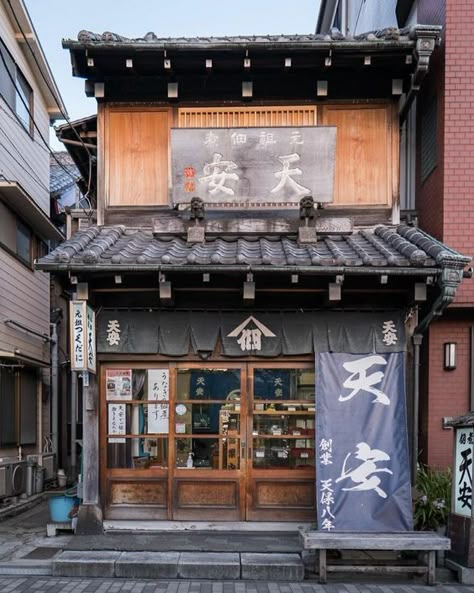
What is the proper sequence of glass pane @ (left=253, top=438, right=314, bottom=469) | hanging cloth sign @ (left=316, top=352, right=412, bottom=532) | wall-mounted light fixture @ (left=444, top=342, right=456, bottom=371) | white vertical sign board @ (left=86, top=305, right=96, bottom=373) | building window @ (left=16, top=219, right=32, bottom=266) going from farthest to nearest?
building window @ (left=16, top=219, right=32, bottom=266) < wall-mounted light fixture @ (left=444, top=342, right=456, bottom=371) < glass pane @ (left=253, top=438, right=314, bottom=469) < hanging cloth sign @ (left=316, top=352, right=412, bottom=532) < white vertical sign board @ (left=86, top=305, right=96, bottom=373)

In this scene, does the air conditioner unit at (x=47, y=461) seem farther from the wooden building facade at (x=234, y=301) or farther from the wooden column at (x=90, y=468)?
the wooden building facade at (x=234, y=301)

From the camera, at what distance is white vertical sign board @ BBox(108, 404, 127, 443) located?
916 cm

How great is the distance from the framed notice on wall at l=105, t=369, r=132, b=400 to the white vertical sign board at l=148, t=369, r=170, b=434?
1.17ft

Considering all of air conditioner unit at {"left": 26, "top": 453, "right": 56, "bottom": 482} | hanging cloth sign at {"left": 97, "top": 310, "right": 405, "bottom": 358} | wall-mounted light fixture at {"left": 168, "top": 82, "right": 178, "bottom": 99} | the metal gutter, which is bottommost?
air conditioner unit at {"left": 26, "top": 453, "right": 56, "bottom": 482}

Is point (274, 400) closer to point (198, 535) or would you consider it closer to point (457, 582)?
point (198, 535)

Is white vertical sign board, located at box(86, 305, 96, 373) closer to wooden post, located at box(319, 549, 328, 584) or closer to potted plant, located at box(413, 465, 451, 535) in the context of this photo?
wooden post, located at box(319, 549, 328, 584)

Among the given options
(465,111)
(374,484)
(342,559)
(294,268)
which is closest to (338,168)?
(465,111)

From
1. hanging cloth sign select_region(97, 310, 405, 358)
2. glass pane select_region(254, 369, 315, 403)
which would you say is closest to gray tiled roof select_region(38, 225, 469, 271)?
hanging cloth sign select_region(97, 310, 405, 358)

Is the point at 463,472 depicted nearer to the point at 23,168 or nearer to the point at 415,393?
the point at 415,393

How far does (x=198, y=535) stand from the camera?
8719 mm

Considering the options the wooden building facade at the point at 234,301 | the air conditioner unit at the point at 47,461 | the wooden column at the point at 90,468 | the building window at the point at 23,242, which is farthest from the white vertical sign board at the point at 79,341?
the building window at the point at 23,242

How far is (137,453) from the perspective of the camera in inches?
361

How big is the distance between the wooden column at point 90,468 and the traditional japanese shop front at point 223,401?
0.23 metres

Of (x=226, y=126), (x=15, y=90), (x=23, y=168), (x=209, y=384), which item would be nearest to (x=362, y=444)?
(x=209, y=384)
